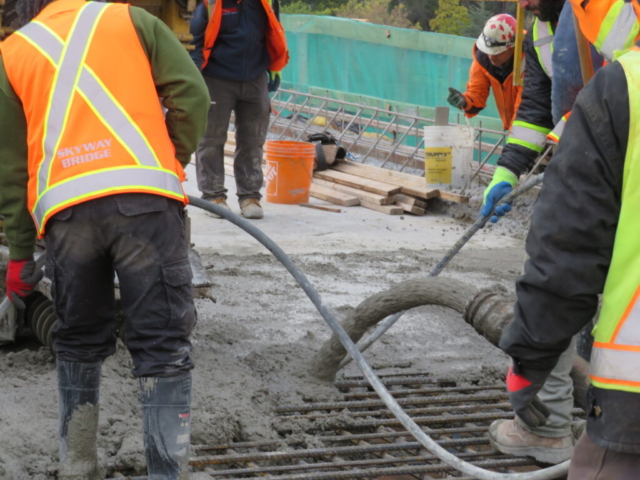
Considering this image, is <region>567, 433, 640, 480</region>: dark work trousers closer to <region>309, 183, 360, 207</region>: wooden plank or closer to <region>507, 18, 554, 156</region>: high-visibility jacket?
<region>507, 18, 554, 156</region>: high-visibility jacket

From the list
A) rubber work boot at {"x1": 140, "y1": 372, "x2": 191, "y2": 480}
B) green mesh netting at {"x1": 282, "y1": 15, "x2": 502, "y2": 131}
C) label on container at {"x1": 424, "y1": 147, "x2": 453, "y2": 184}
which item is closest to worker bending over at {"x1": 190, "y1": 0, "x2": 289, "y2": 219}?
label on container at {"x1": 424, "y1": 147, "x2": 453, "y2": 184}

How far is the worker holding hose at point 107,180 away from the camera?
2777 millimetres

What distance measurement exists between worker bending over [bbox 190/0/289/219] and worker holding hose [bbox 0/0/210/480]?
4224mm

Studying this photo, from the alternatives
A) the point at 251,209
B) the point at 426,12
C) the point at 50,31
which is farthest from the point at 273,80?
the point at 426,12

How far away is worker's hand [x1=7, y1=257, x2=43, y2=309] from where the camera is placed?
10.4ft

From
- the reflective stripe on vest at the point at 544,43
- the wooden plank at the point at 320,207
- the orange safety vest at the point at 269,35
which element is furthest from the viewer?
the wooden plank at the point at 320,207

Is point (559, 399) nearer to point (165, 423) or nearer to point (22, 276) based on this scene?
point (165, 423)

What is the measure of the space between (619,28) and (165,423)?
1.92 m

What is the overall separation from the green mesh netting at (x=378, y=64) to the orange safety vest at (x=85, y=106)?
7652 millimetres

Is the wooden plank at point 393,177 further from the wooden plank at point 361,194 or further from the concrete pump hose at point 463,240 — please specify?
the concrete pump hose at point 463,240

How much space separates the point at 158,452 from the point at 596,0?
2.01m

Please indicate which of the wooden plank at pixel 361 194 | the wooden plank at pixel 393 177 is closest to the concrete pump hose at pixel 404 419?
the wooden plank at pixel 361 194

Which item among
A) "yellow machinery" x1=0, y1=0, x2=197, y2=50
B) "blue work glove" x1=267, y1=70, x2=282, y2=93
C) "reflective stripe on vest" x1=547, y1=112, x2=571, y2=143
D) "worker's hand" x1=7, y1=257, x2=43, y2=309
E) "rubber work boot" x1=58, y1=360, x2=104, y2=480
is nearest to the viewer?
"rubber work boot" x1=58, y1=360, x2=104, y2=480

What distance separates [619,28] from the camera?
2.76 m
